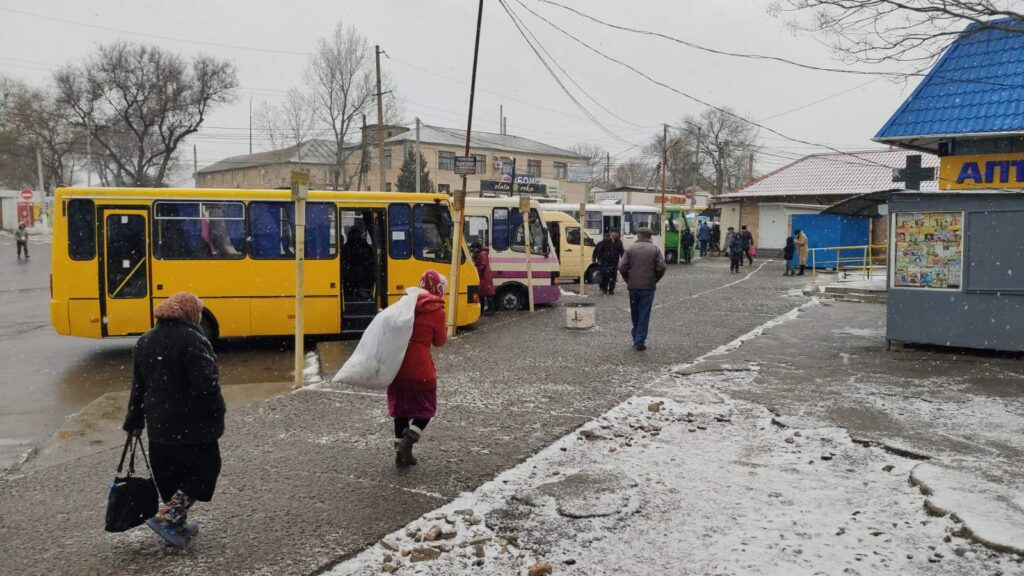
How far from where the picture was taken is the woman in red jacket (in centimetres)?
567

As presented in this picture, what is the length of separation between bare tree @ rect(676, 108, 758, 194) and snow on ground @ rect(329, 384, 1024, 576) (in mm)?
72203

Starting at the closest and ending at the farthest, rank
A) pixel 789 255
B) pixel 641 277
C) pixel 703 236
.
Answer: pixel 641 277, pixel 789 255, pixel 703 236

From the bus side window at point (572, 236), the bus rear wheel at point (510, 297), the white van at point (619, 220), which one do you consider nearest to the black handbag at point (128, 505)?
the bus rear wheel at point (510, 297)

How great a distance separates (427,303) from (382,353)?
524 millimetres

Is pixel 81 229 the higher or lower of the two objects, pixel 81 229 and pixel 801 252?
the higher

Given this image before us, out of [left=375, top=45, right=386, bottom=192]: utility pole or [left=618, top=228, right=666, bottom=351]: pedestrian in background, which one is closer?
[left=618, top=228, right=666, bottom=351]: pedestrian in background

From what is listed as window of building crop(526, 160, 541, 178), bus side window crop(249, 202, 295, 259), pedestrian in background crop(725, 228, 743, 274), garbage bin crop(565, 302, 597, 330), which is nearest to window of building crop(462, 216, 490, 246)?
garbage bin crop(565, 302, 597, 330)

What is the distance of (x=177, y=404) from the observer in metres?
4.35

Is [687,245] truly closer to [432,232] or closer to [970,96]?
[970,96]

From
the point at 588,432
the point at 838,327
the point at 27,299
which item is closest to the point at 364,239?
the point at 588,432

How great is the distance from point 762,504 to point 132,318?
10.3m

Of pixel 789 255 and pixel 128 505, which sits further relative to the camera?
pixel 789 255

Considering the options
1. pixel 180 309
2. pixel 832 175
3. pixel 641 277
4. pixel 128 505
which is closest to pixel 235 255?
pixel 641 277

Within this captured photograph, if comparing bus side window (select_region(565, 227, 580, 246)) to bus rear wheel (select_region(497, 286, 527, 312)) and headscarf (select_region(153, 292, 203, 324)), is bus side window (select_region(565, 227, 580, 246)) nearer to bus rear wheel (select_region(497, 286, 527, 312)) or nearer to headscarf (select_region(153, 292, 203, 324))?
bus rear wheel (select_region(497, 286, 527, 312))
